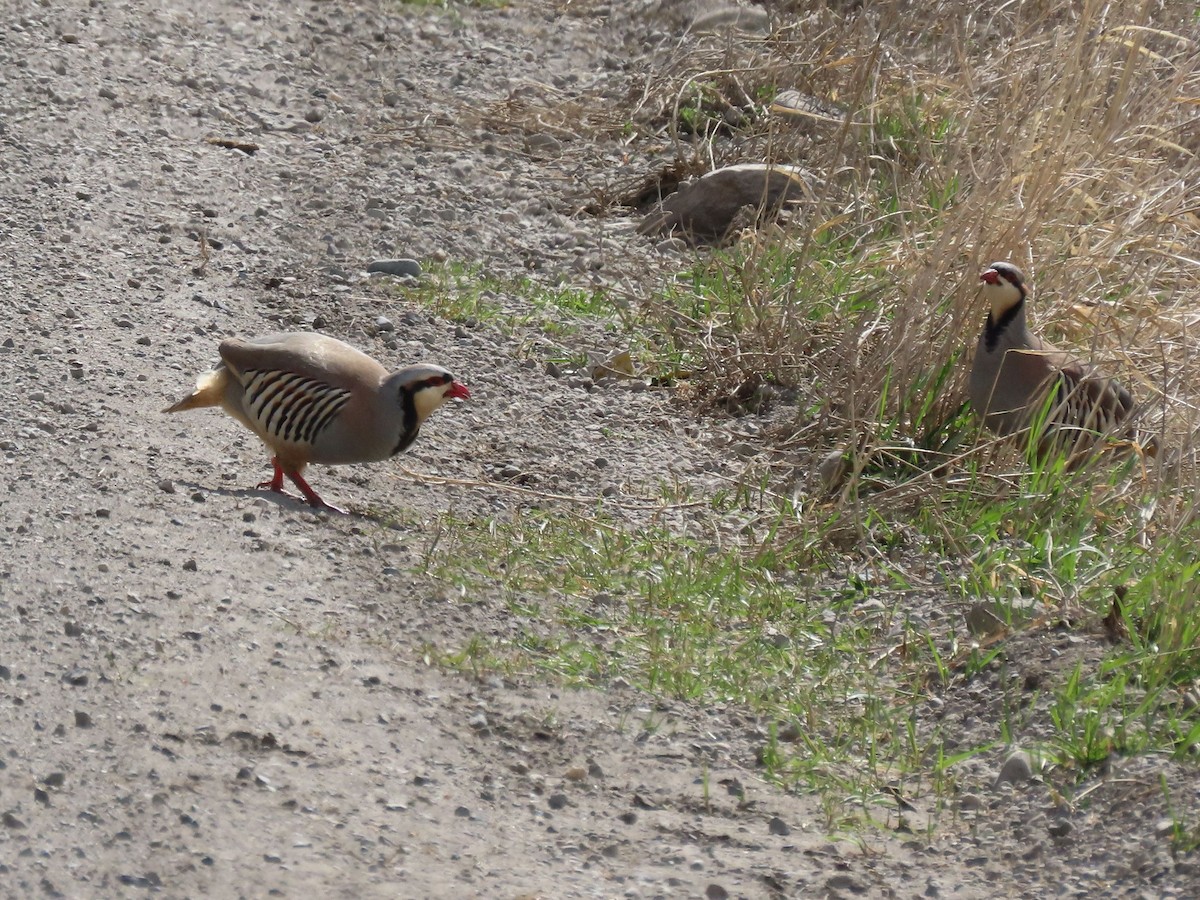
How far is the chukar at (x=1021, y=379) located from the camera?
5801 millimetres

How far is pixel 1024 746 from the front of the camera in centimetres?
429

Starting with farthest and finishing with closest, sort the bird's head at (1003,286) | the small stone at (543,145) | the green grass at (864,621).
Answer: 1. the small stone at (543,145)
2. the bird's head at (1003,286)
3. the green grass at (864,621)

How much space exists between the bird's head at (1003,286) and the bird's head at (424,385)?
2.11 m

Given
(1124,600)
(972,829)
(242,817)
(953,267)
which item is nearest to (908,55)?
(953,267)

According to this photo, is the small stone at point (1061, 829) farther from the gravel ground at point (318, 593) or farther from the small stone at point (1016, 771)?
the small stone at point (1016, 771)

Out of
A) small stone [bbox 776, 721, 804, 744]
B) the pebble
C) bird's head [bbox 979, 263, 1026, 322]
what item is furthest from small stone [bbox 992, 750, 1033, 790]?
the pebble

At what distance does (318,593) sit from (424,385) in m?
1.08

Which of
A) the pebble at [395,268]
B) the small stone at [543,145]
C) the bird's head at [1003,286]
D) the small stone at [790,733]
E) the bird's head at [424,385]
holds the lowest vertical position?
the pebble at [395,268]

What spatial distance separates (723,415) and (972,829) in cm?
316

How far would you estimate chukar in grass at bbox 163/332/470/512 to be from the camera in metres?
5.57

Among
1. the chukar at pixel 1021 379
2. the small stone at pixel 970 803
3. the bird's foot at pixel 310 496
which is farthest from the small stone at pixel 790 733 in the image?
the bird's foot at pixel 310 496

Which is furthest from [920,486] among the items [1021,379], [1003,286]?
[1003,286]

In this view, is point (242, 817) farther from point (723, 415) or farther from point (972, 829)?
point (723, 415)

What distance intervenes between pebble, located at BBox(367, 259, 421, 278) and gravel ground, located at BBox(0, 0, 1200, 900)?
0.24 feet
